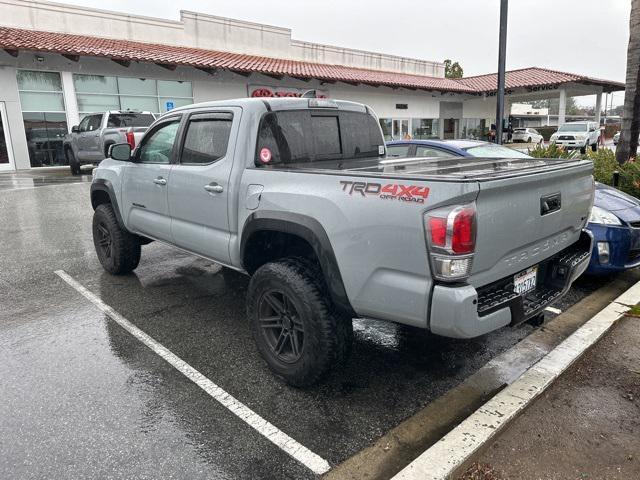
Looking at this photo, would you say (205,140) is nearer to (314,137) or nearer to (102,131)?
(314,137)

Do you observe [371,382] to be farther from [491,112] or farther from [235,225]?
[491,112]

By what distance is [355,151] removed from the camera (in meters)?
4.41

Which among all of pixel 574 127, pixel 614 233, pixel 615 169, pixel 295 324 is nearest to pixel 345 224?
pixel 295 324

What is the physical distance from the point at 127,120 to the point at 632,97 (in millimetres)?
13523

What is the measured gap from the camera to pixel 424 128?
32719 mm

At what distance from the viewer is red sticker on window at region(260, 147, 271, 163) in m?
3.65

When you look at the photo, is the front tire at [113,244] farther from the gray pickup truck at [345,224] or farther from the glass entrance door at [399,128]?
the glass entrance door at [399,128]

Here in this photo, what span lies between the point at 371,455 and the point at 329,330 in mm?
741

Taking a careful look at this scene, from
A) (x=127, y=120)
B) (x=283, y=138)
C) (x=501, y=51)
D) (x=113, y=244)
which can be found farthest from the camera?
(x=127, y=120)

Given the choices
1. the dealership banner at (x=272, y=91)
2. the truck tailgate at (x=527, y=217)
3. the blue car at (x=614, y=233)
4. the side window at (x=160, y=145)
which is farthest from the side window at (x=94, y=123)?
the truck tailgate at (x=527, y=217)

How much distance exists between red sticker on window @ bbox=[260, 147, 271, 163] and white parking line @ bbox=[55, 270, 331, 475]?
1.64 metres

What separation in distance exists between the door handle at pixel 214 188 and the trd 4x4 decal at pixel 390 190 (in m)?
1.28

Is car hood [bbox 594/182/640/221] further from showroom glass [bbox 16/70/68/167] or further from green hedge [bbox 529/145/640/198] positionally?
showroom glass [bbox 16/70/68/167]

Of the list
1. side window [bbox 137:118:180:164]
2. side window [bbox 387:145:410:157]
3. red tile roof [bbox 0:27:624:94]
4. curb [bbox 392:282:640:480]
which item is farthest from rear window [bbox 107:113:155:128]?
curb [bbox 392:282:640:480]
